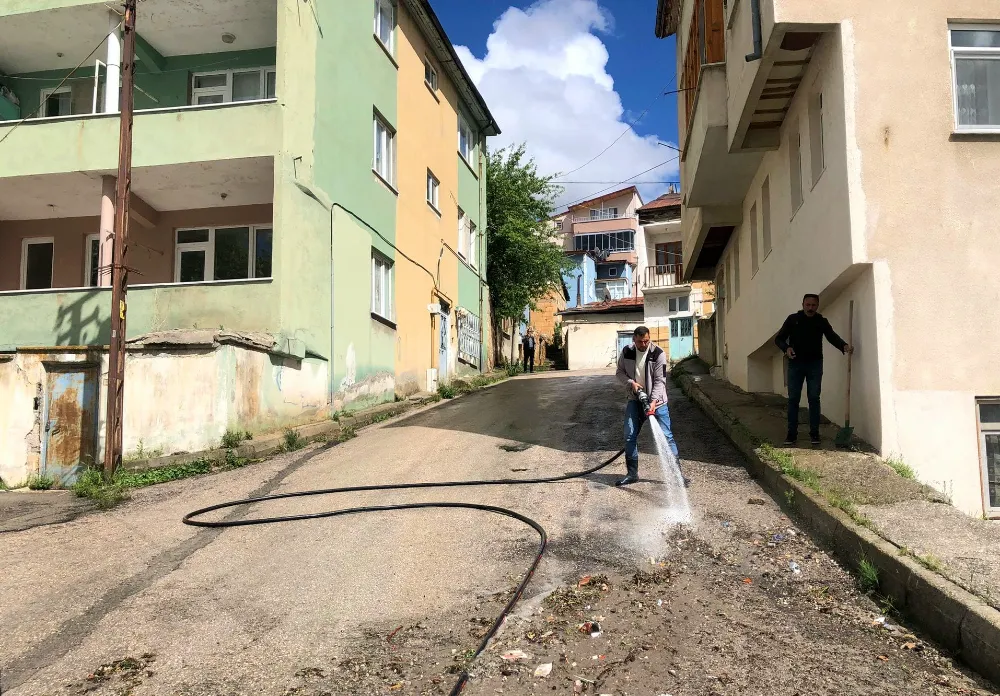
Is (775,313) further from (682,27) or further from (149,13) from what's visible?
(149,13)

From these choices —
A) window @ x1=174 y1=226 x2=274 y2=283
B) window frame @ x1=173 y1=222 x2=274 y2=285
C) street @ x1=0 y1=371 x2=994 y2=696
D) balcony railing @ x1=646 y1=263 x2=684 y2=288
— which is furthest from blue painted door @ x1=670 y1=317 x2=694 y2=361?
street @ x1=0 y1=371 x2=994 y2=696

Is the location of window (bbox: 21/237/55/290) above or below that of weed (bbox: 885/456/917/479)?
above

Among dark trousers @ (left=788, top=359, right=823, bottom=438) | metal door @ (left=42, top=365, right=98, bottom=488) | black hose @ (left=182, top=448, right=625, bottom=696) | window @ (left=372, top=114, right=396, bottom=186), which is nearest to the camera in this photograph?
black hose @ (left=182, top=448, right=625, bottom=696)

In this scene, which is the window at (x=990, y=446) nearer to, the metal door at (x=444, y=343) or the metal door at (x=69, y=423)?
the metal door at (x=69, y=423)

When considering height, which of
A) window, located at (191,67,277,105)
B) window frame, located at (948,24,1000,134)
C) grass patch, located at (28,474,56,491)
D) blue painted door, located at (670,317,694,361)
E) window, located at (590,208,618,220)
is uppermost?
window, located at (590,208,618,220)

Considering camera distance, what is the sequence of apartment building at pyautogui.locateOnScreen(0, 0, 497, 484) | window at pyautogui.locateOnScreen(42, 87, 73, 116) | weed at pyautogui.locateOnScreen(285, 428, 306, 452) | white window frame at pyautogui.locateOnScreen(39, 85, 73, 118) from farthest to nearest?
window at pyautogui.locateOnScreen(42, 87, 73, 116), white window frame at pyautogui.locateOnScreen(39, 85, 73, 118), weed at pyautogui.locateOnScreen(285, 428, 306, 452), apartment building at pyautogui.locateOnScreen(0, 0, 497, 484)

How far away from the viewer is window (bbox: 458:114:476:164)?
2525cm

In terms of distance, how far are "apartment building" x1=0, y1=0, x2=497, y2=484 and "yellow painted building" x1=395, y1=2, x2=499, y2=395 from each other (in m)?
0.29

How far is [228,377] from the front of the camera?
11.3 m

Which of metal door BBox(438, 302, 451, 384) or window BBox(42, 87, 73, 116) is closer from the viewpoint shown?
window BBox(42, 87, 73, 116)

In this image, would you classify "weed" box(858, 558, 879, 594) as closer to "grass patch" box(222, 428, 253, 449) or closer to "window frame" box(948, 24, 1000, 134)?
"window frame" box(948, 24, 1000, 134)

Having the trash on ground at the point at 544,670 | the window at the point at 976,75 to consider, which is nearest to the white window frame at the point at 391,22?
the window at the point at 976,75

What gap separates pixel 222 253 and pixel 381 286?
3.59 metres

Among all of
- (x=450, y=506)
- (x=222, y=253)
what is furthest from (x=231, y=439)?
(x=222, y=253)
